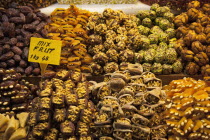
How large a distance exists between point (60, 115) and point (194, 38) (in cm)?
126

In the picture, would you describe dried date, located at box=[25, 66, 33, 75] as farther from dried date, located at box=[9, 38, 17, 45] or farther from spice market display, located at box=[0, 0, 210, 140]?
dried date, located at box=[9, 38, 17, 45]

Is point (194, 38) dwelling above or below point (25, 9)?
below

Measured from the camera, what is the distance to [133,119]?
1.35m

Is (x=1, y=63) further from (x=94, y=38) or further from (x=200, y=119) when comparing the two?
(x=200, y=119)

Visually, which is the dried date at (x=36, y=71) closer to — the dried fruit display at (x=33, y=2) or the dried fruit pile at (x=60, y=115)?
the dried fruit pile at (x=60, y=115)

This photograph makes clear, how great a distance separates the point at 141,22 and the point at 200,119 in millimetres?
1198

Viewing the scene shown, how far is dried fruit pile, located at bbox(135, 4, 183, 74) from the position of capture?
2020 mm

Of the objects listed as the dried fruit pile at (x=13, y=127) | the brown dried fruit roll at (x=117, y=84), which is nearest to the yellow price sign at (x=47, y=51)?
the dried fruit pile at (x=13, y=127)

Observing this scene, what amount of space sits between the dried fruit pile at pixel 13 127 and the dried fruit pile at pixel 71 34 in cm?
56

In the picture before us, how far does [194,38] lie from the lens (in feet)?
6.66

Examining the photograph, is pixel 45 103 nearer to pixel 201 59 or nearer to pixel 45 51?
pixel 45 51

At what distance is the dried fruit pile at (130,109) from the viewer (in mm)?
1339

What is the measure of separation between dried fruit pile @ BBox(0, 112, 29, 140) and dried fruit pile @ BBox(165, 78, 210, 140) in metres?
0.89

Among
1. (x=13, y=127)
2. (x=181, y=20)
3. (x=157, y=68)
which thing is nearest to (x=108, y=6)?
(x=181, y=20)
